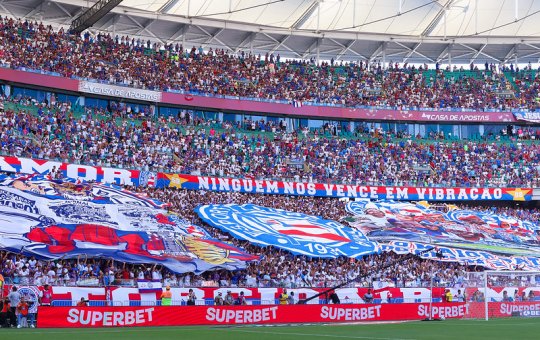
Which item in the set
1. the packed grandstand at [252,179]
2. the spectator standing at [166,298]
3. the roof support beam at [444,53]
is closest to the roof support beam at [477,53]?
the packed grandstand at [252,179]

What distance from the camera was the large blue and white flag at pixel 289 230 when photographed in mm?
42844

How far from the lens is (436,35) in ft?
228

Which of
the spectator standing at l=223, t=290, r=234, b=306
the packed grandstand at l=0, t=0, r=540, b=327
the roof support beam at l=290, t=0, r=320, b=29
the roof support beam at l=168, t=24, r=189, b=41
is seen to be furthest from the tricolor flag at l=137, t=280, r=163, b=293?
the roof support beam at l=290, t=0, r=320, b=29

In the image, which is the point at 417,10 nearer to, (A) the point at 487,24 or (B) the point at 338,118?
(A) the point at 487,24

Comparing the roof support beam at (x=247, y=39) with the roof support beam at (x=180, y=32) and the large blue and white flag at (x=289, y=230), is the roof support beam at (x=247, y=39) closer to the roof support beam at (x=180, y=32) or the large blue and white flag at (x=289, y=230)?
the roof support beam at (x=180, y=32)

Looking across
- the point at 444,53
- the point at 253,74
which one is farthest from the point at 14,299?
the point at 444,53

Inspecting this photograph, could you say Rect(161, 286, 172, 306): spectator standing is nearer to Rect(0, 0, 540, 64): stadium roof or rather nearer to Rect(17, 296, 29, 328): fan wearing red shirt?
Rect(17, 296, 29, 328): fan wearing red shirt

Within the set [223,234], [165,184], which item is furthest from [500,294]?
[165,184]

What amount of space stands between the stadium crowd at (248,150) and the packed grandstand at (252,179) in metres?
0.15

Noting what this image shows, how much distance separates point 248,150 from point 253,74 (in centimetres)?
946

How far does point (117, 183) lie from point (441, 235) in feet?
68.1

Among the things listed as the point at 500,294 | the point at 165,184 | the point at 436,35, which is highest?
the point at 436,35

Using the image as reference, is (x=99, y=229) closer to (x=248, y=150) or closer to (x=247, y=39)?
(x=248, y=150)

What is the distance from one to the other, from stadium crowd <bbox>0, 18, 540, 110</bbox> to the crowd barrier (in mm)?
27657
